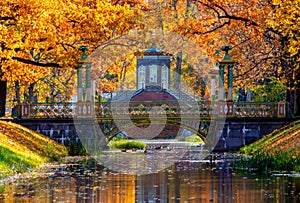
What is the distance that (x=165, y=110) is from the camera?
4616 centimetres

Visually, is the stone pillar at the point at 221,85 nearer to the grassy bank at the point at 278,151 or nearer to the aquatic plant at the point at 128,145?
the grassy bank at the point at 278,151

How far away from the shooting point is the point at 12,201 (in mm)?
21406

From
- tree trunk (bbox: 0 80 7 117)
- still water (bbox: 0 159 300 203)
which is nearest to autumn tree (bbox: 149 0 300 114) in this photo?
tree trunk (bbox: 0 80 7 117)

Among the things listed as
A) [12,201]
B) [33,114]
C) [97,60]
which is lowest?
[12,201]

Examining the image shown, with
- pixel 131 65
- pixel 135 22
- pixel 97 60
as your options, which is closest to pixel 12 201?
pixel 135 22

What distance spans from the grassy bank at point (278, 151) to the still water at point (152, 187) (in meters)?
1.96

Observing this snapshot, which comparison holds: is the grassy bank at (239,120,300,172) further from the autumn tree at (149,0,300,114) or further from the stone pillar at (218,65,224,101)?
the stone pillar at (218,65,224,101)

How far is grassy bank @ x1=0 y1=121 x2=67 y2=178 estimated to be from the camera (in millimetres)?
30078

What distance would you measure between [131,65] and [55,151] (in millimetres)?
24724

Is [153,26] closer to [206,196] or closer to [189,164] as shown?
[189,164]

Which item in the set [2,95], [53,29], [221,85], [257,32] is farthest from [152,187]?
[2,95]

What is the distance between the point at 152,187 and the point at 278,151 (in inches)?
424

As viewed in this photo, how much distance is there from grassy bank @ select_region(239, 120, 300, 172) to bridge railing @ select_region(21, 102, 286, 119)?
209 cm

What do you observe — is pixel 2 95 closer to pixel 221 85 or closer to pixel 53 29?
pixel 53 29
